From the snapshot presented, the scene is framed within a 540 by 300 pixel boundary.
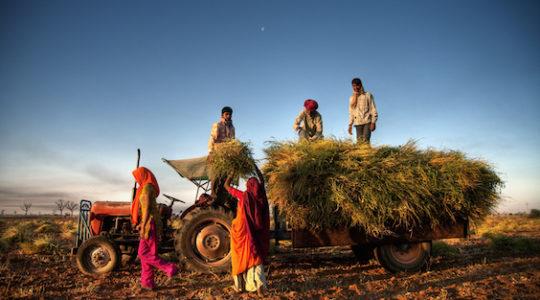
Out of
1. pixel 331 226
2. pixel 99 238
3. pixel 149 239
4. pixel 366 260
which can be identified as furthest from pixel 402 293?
pixel 99 238

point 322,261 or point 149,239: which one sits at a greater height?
point 149,239

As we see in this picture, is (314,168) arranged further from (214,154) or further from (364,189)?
(214,154)

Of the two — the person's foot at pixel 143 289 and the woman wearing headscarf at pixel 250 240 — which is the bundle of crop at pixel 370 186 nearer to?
the woman wearing headscarf at pixel 250 240

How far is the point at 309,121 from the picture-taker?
5602mm

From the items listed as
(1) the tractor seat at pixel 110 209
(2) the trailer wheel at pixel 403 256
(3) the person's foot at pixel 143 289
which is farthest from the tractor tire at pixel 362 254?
(1) the tractor seat at pixel 110 209

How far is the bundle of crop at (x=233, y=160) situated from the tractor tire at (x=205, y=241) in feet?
2.44

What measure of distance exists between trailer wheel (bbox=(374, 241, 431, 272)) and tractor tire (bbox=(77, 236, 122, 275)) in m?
4.43

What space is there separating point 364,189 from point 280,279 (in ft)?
6.32

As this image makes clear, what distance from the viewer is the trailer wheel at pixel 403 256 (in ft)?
14.6

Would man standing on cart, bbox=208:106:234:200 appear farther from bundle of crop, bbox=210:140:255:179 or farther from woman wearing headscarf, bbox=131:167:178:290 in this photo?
woman wearing headscarf, bbox=131:167:178:290

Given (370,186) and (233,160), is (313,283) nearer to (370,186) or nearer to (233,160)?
Result: (370,186)

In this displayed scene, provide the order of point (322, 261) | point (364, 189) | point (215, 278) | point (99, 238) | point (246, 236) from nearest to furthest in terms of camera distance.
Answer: point (246, 236), point (364, 189), point (215, 278), point (99, 238), point (322, 261)

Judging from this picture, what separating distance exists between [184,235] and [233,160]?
1.48 meters

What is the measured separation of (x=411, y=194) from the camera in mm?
3832
